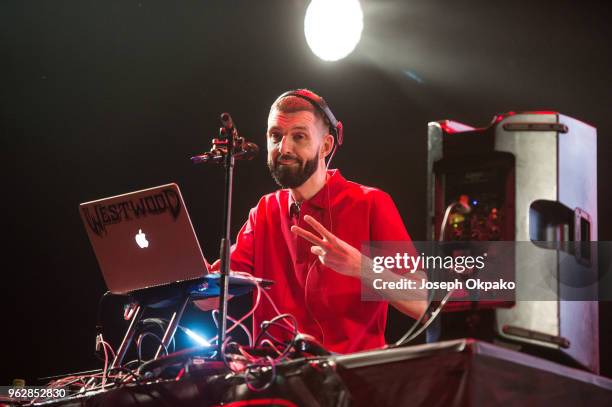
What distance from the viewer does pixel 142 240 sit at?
7.02 ft

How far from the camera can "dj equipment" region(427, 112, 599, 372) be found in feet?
5.42

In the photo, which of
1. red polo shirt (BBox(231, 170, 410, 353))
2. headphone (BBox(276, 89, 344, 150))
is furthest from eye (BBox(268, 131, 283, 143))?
red polo shirt (BBox(231, 170, 410, 353))

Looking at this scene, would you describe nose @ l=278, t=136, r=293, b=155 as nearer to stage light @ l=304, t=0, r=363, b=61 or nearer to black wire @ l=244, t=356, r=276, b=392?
stage light @ l=304, t=0, r=363, b=61

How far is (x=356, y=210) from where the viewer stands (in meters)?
2.94

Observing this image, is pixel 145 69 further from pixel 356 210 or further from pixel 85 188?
pixel 356 210

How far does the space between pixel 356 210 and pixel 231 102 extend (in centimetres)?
170

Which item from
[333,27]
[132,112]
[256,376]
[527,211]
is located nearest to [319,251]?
[256,376]

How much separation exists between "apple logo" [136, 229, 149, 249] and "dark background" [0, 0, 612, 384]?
2.05 metres

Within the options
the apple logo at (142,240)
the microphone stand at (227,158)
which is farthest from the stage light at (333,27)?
the apple logo at (142,240)

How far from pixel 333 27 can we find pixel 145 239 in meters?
2.15

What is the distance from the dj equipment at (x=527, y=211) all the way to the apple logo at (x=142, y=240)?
0.90 meters

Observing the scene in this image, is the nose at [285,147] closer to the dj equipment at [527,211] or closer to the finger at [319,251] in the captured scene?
the finger at [319,251]

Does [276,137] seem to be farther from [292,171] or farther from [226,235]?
[226,235]

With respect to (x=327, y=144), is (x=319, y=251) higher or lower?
lower
